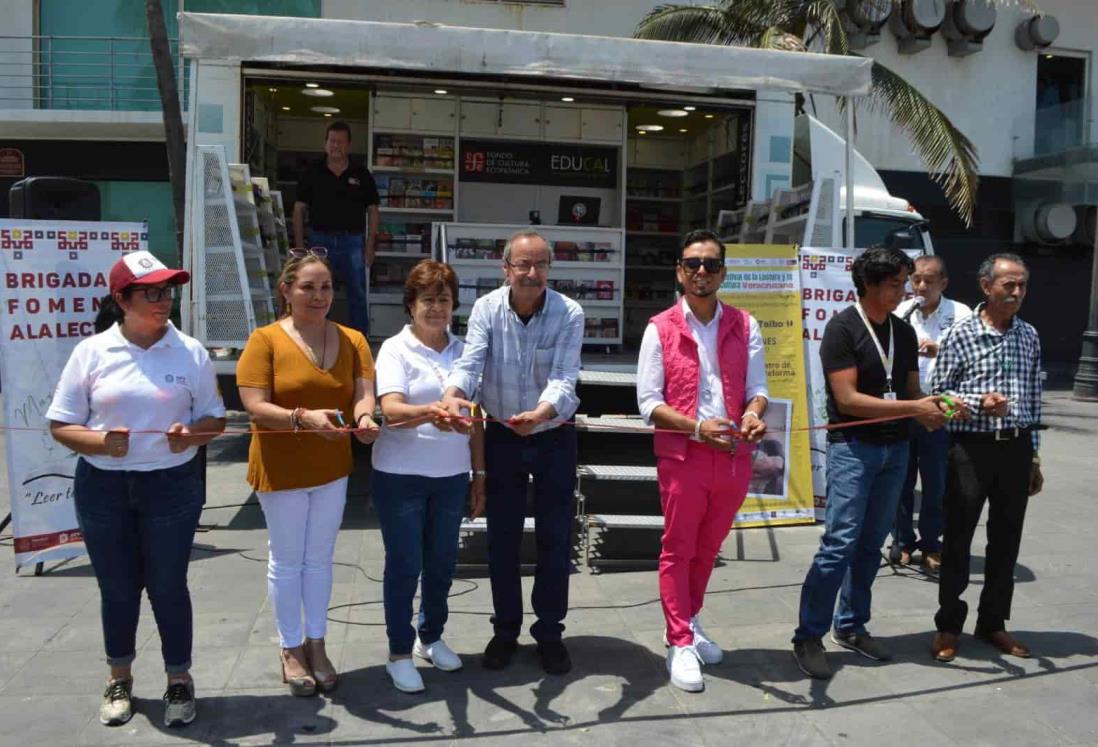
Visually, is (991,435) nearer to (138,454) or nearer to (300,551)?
(300,551)

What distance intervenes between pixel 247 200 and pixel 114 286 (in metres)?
4.14

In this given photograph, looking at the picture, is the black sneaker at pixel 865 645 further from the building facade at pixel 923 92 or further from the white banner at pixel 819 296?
the building facade at pixel 923 92

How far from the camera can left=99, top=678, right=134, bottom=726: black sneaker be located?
3.86 m

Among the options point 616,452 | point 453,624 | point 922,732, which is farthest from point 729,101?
point 922,732

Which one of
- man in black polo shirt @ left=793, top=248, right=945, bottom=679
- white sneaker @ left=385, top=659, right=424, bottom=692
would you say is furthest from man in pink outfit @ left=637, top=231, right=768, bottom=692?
white sneaker @ left=385, top=659, right=424, bottom=692

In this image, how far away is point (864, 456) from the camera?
4.34m

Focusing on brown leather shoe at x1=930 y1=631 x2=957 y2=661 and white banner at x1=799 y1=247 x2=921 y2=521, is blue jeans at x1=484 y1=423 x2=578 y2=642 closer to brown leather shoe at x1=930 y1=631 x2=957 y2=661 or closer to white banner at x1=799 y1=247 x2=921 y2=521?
brown leather shoe at x1=930 y1=631 x2=957 y2=661

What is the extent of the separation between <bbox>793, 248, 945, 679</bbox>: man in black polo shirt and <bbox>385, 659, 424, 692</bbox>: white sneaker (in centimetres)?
171

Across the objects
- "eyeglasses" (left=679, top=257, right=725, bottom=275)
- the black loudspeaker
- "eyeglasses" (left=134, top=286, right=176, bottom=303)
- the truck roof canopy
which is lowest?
"eyeglasses" (left=134, top=286, right=176, bottom=303)

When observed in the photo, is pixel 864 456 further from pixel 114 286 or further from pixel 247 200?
pixel 247 200

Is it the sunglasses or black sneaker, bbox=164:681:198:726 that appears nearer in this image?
black sneaker, bbox=164:681:198:726

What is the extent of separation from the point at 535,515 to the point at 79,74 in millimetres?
16084

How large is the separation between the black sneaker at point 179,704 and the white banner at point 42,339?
2.43 meters

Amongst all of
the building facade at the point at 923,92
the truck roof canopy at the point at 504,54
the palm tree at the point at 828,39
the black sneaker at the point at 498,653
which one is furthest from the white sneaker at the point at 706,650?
the building facade at the point at 923,92
